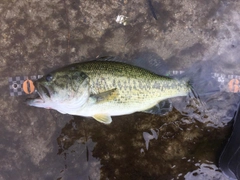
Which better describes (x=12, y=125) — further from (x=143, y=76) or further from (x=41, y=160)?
(x=143, y=76)

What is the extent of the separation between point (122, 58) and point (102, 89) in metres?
0.71

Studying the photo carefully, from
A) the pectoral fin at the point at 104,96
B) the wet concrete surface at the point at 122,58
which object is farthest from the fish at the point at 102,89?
the wet concrete surface at the point at 122,58

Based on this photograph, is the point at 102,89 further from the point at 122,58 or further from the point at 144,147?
the point at 144,147

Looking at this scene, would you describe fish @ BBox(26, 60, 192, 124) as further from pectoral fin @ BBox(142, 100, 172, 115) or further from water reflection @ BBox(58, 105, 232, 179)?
water reflection @ BBox(58, 105, 232, 179)

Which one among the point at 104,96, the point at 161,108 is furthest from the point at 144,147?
the point at 104,96

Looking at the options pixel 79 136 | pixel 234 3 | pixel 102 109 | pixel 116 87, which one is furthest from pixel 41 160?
pixel 234 3

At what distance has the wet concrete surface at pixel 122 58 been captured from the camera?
3.35 m

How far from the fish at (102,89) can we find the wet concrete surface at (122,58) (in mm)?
435

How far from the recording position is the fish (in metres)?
2.70

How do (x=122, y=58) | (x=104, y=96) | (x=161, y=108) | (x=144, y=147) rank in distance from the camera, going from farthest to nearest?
1. (x=144, y=147)
2. (x=122, y=58)
3. (x=161, y=108)
4. (x=104, y=96)

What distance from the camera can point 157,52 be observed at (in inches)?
134

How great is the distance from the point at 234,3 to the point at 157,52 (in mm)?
1202

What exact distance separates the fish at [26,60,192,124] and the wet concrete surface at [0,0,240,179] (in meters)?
0.43

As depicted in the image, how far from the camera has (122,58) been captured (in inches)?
132
